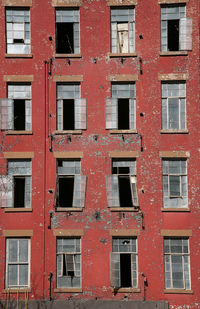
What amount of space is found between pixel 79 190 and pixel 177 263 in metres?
5.59

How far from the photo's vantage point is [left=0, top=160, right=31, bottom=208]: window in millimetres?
22172

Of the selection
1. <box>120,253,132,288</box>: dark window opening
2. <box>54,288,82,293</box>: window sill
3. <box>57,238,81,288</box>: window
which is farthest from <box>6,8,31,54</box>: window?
<box>54,288,82,293</box>: window sill

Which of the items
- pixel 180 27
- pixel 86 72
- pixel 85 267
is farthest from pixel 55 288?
pixel 180 27

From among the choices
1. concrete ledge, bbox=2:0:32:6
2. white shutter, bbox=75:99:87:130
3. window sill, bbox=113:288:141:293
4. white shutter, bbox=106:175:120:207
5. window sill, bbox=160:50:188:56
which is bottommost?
window sill, bbox=113:288:141:293

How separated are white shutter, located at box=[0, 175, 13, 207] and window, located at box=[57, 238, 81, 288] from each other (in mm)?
3041

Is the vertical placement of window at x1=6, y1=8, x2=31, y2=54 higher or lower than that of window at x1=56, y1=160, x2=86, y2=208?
higher

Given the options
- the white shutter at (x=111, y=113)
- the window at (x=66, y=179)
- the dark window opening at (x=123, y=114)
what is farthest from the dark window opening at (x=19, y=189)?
the dark window opening at (x=123, y=114)

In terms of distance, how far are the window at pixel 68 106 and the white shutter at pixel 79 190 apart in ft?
8.13

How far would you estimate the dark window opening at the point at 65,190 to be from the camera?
22312 mm

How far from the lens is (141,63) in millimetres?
22672

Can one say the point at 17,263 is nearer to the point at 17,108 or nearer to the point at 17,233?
the point at 17,233

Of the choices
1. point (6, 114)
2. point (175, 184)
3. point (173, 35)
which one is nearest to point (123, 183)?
point (175, 184)

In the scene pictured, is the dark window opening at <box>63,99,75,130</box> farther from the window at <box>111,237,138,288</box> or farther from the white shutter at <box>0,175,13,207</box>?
the window at <box>111,237,138,288</box>

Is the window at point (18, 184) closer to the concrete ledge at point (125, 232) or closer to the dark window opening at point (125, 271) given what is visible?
the concrete ledge at point (125, 232)
